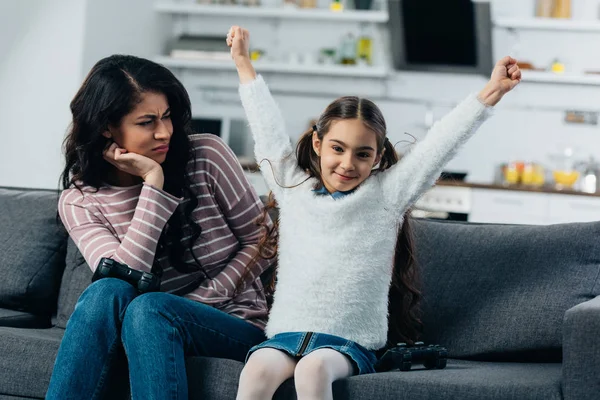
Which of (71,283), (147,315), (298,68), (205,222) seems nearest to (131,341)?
(147,315)

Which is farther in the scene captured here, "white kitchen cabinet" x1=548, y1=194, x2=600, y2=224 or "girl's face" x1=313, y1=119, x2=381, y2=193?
"white kitchen cabinet" x1=548, y1=194, x2=600, y2=224

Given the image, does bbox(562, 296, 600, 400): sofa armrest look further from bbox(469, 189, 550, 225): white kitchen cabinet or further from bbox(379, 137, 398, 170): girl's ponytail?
bbox(469, 189, 550, 225): white kitchen cabinet

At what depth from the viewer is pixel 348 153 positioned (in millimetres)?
1901

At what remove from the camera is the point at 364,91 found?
576 centimetres

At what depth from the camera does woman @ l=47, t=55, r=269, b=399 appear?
79.7 inches

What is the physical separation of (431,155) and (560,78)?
12.2ft

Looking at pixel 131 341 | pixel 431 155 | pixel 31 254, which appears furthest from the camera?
pixel 31 254

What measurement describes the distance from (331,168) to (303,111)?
12.9 feet

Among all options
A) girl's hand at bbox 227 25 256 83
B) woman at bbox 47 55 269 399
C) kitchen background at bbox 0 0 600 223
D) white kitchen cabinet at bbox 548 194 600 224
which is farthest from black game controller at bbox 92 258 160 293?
white kitchen cabinet at bbox 548 194 600 224

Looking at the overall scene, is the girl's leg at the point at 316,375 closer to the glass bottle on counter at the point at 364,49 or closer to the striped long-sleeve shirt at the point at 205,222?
the striped long-sleeve shirt at the point at 205,222

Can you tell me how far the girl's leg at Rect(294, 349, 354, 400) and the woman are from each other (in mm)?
288

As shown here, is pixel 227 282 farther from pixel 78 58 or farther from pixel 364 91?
pixel 364 91

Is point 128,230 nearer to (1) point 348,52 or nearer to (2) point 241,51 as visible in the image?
(2) point 241,51

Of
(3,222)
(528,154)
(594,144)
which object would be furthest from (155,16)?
(3,222)
